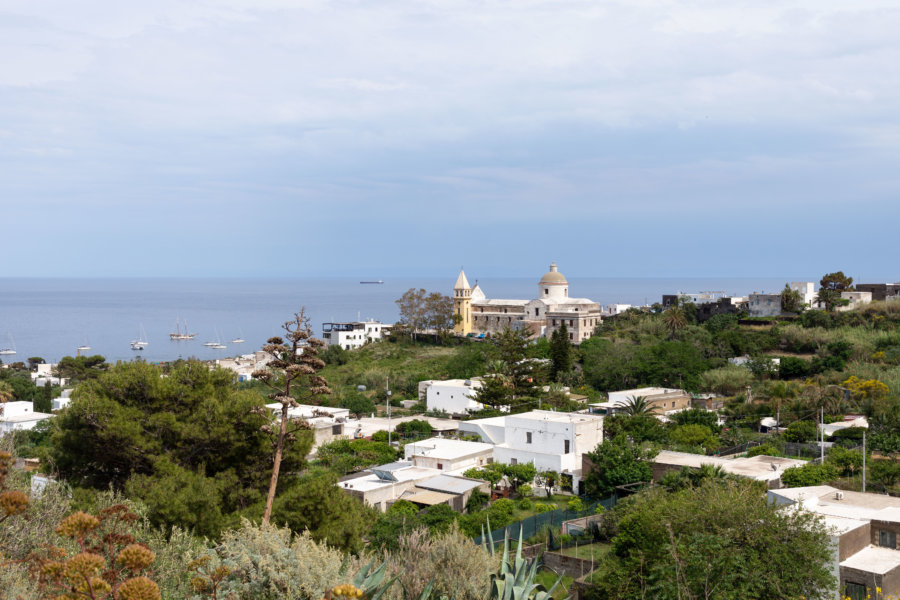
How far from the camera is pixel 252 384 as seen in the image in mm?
42781

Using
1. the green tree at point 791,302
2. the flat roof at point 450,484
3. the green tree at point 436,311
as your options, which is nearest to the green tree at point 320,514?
the flat roof at point 450,484

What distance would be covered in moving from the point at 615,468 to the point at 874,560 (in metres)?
8.42

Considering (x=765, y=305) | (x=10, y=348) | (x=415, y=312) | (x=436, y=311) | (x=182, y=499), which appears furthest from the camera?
(x=10, y=348)

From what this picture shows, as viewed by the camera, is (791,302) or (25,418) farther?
(791,302)

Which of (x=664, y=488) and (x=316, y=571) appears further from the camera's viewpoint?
(x=664, y=488)

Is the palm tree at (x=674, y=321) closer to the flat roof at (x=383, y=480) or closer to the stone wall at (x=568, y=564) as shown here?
the flat roof at (x=383, y=480)

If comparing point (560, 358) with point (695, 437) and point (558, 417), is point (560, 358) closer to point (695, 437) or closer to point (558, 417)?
point (695, 437)

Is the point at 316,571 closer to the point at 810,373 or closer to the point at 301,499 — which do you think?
the point at 301,499

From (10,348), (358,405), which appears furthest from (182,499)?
(10,348)

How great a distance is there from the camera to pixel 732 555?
988 cm

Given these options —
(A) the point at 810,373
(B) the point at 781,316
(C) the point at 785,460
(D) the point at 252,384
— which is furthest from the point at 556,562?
(B) the point at 781,316

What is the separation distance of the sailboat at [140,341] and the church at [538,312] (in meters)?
46.6

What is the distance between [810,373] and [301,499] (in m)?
33.3

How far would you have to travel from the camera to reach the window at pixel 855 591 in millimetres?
10586
